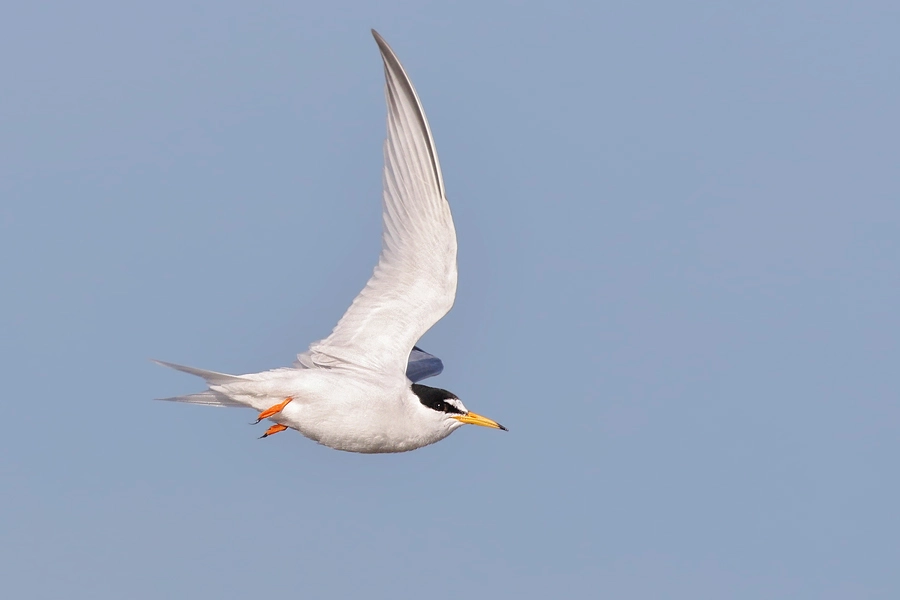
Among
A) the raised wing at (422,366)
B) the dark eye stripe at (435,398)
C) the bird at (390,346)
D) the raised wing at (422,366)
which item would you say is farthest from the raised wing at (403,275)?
the raised wing at (422,366)

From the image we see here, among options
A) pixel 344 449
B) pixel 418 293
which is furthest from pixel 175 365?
pixel 418 293

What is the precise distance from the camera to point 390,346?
13.5 m

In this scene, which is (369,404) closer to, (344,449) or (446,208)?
(344,449)

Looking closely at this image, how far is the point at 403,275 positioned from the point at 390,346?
791mm

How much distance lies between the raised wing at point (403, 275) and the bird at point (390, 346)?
11 millimetres

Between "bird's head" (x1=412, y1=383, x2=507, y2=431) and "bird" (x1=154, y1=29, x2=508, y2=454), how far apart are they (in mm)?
10

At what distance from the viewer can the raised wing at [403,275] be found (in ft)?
44.3

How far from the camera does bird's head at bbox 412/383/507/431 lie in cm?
1293

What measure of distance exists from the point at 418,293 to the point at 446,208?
0.96 meters

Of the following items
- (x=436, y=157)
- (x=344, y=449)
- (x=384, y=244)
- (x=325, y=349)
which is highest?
(x=436, y=157)

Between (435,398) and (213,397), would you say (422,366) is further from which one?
(213,397)

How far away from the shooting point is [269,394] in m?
12.5

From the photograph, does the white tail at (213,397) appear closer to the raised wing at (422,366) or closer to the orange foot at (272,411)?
the orange foot at (272,411)

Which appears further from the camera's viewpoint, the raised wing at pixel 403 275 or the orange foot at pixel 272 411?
the raised wing at pixel 403 275
